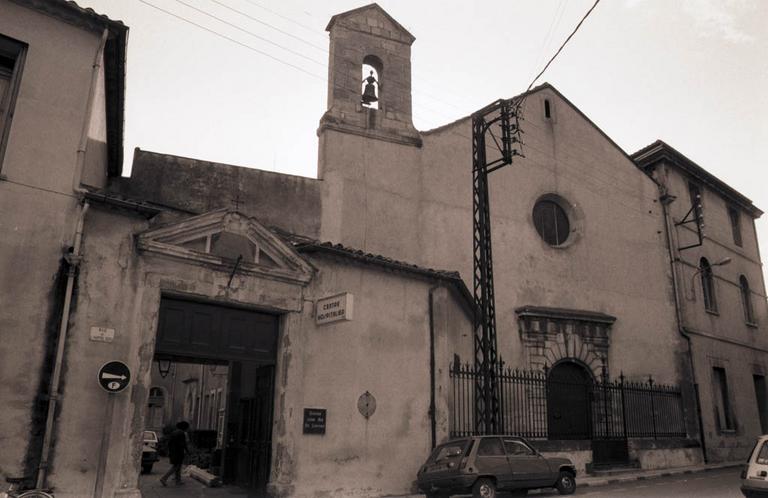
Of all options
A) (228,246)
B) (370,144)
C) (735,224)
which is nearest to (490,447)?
(228,246)

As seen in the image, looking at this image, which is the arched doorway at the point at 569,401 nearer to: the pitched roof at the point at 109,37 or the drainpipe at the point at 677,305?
the drainpipe at the point at 677,305

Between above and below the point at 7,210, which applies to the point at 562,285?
above

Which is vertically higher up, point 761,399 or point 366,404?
point 761,399

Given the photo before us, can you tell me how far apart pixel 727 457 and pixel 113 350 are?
2026 cm

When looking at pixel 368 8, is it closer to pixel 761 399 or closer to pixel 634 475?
pixel 634 475

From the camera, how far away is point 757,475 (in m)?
10.2

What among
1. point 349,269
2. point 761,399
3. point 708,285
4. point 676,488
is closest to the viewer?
point 349,269

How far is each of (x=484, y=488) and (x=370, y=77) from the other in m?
10.8

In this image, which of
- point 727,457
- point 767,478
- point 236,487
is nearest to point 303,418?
point 236,487

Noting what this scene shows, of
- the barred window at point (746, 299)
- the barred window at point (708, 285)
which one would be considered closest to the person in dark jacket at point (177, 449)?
the barred window at point (708, 285)

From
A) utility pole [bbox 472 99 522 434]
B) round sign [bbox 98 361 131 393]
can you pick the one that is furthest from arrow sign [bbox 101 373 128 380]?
utility pole [bbox 472 99 522 434]

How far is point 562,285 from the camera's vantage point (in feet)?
61.7

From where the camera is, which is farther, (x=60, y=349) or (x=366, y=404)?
(x=366, y=404)

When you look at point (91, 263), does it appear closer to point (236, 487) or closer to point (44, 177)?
point (44, 177)
